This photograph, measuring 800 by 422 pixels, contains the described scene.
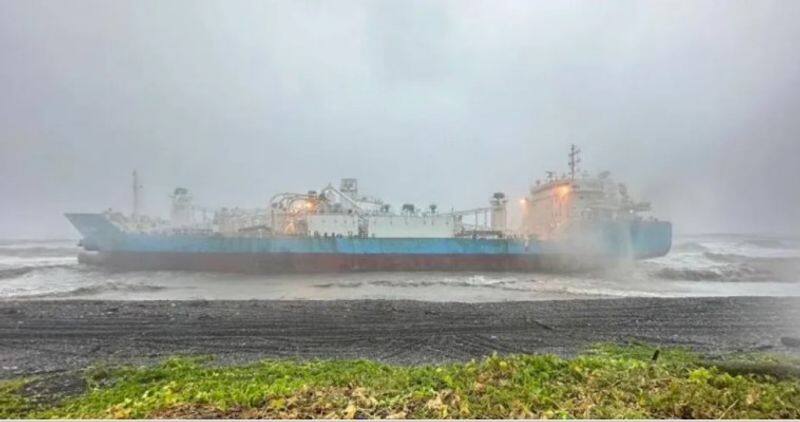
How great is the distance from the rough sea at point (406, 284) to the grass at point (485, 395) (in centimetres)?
908

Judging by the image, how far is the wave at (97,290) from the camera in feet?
44.5

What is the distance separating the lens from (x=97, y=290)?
14781mm

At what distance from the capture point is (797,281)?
16.8 metres

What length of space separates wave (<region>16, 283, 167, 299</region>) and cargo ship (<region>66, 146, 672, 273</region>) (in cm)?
656

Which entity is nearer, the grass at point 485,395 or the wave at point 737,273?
the grass at point 485,395

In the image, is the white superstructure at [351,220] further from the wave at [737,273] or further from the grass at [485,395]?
the grass at [485,395]

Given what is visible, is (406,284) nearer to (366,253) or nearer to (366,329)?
(366,253)

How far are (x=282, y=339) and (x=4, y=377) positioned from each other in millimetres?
3457

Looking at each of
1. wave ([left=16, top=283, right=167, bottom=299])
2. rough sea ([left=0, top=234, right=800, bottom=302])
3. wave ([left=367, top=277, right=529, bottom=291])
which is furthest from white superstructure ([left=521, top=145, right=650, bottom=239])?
wave ([left=16, top=283, right=167, bottom=299])

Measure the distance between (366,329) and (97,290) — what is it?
13.1m

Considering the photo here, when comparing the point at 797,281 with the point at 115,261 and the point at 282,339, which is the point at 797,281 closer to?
the point at 282,339

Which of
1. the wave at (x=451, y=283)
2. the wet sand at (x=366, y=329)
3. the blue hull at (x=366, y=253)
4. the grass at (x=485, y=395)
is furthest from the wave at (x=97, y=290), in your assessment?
the grass at (x=485, y=395)

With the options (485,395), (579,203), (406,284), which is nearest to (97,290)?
(406,284)

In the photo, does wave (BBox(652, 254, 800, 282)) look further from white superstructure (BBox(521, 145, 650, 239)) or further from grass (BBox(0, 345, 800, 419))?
grass (BBox(0, 345, 800, 419))
